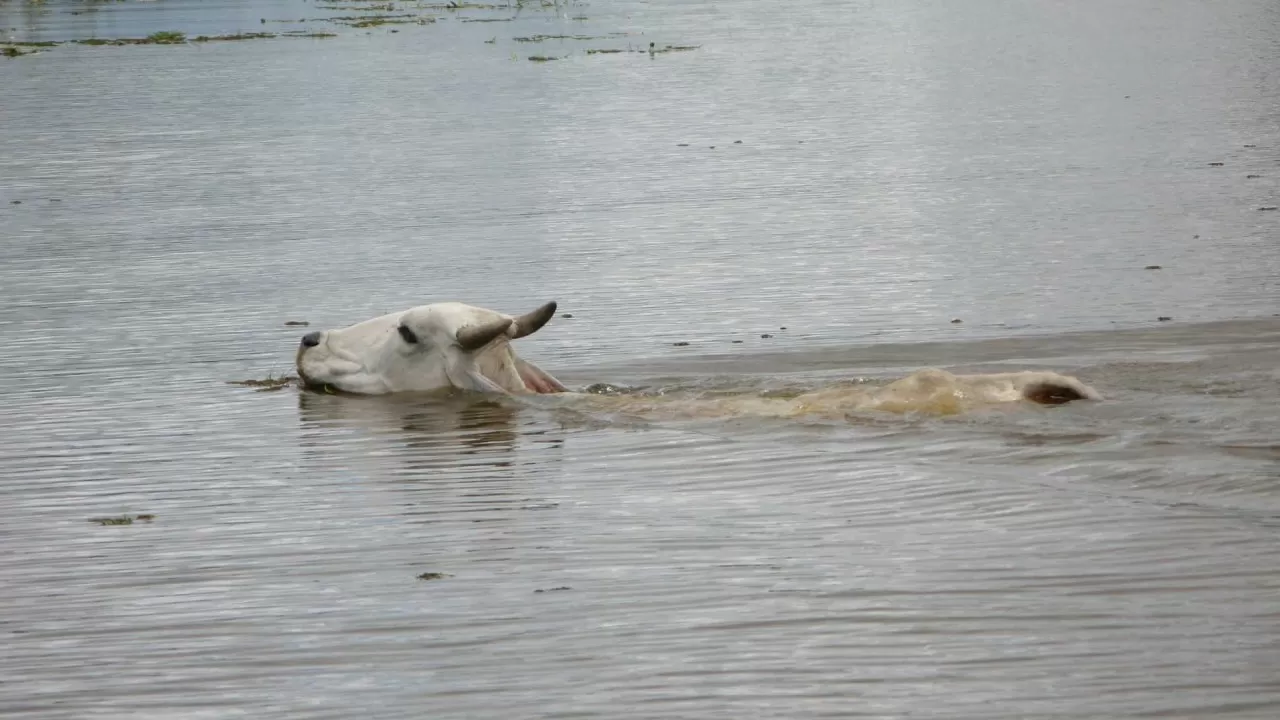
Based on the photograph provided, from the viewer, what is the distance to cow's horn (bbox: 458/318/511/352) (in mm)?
9875

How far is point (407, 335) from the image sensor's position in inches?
407

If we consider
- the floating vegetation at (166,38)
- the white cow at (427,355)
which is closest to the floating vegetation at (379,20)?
the floating vegetation at (166,38)

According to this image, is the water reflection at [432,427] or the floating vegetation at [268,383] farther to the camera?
the floating vegetation at [268,383]

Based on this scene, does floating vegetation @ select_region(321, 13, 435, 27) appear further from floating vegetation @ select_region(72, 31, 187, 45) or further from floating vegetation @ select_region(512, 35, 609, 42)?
floating vegetation @ select_region(512, 35, 609, 42)

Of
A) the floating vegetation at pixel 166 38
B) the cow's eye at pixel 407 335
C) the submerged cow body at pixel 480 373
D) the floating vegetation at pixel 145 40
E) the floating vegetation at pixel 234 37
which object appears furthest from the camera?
the floating vegetation at pixel 234 37

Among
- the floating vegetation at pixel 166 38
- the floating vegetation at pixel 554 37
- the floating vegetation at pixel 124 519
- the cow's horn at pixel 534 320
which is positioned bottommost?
the floating vegetation at pixel 554 37

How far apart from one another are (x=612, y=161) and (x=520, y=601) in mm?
15848

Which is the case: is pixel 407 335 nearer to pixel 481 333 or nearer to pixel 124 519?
pixel 481 333

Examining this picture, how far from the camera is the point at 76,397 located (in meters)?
11.3

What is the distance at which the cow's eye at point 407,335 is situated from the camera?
10.3 meters

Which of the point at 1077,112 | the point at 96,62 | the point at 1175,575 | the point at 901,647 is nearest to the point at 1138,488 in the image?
the point at 1175,575

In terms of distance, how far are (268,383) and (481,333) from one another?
6.50 feet

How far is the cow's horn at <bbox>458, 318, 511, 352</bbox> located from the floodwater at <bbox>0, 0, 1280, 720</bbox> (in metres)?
0.37

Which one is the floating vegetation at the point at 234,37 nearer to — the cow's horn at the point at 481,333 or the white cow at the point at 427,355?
the white cow at the point at 427,355
